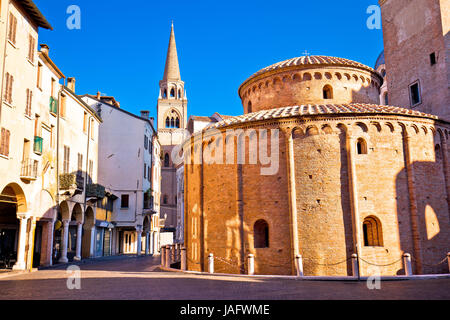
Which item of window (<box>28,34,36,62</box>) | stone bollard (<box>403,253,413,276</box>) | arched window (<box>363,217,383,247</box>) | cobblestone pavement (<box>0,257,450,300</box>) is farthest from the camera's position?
window (<box>28,34,36,62</box>)

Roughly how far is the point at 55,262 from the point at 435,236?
20428 millimetres

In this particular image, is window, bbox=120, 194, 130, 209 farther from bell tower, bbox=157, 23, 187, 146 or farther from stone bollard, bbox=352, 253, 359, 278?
bell tower, bbox=157, 23, 187, 146

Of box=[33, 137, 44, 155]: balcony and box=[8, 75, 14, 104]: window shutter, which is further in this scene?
box=[33, 137, 44, 155]: balcony

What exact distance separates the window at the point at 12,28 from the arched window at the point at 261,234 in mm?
13206

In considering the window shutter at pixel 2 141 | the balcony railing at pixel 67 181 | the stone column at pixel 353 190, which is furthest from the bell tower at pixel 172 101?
the stone column at pixel 353 190

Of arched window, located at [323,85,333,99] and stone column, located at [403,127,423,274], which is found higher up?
arched window, located at [323,85,333,99]

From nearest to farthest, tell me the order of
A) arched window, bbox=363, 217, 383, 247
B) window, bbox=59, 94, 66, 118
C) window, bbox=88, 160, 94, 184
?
arched window, bbox=363, 217, 383, 247 < window, bbox=59, 94, 66, 118 < window, bbox=88, 160, 94, 184

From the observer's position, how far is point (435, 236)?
16953 mm

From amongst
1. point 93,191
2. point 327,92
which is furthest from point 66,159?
point 327,92

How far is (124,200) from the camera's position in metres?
34.3

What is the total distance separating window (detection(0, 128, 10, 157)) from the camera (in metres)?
15.9

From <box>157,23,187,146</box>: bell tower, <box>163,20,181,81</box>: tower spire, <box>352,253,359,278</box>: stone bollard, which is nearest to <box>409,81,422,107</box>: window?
<box>352,253,359,278</box>: stone bollard

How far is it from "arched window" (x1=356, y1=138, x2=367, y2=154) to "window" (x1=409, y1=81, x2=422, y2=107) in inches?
336

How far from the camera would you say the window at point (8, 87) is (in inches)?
645
